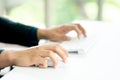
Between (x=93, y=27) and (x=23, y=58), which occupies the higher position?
(x=93, y=27)

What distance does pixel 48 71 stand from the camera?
869mm

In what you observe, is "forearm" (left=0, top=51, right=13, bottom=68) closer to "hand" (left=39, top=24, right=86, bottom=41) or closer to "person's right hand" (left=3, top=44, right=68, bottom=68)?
"person's right hand" (left=3, top=44, right=68, bottom=68)

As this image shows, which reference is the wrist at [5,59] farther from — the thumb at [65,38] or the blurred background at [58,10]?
the blurred background at [58,10]

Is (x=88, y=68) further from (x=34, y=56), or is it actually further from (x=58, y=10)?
(x=58, y=10)

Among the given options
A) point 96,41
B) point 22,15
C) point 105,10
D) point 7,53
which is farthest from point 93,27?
point 22,15

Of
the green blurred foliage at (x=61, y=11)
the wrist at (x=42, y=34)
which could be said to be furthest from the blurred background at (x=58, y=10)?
the wrist at (x=42, y=34)

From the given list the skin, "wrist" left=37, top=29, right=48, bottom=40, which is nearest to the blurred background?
"wrist" left=37, top=29, right=48, bottom=40

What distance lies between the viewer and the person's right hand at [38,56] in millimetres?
884

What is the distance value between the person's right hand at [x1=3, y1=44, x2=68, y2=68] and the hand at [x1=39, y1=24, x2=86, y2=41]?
10.8 inches

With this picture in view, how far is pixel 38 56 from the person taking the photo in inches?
35.1

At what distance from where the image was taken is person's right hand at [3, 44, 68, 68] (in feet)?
2.90

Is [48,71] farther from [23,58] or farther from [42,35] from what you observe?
[42,35]

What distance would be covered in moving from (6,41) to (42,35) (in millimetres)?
215

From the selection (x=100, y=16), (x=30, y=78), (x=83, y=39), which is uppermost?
(x=100, y=16)
